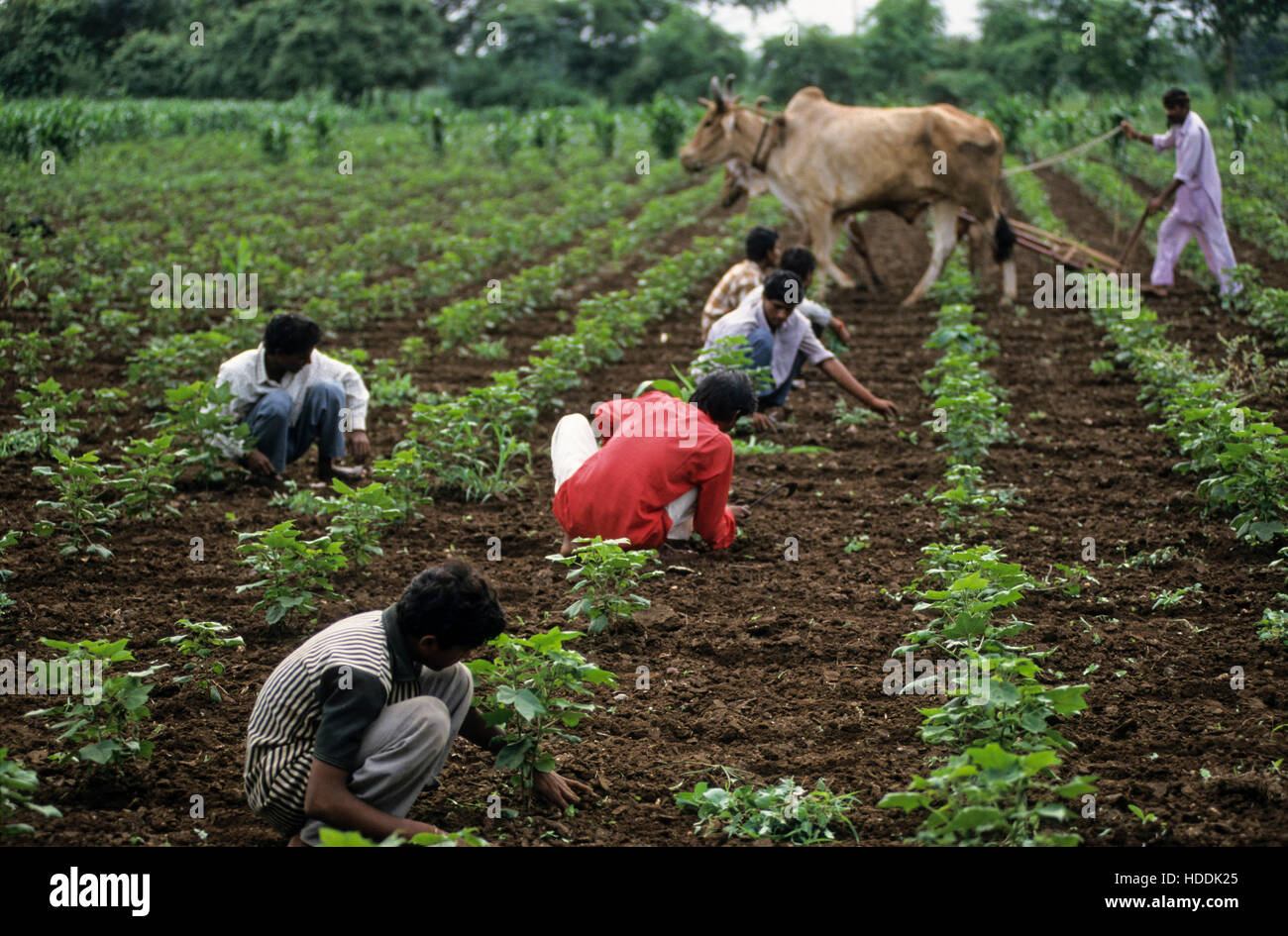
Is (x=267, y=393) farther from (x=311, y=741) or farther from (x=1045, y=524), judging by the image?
(x=1045, y=524)

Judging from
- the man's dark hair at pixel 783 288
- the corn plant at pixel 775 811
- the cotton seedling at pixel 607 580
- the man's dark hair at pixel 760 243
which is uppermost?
the man's dark hair at pixel 760 243

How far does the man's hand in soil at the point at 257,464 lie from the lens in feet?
21.0

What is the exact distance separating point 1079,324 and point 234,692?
27.8ft

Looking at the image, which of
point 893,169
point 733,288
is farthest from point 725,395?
point 893,169

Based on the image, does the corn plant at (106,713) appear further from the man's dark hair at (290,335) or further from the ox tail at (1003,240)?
the ox tail at (1003,240)

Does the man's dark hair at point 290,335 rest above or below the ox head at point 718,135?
below

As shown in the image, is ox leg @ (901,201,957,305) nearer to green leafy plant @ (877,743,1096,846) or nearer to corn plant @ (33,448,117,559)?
corn plant @ (33,448,117,559)

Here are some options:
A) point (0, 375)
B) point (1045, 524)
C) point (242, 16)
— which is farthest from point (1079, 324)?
point (242, 16)

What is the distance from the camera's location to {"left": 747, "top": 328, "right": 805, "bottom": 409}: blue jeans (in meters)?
7.47

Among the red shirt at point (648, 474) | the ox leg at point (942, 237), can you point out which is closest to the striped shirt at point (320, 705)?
the red shirt at point (648, 474)

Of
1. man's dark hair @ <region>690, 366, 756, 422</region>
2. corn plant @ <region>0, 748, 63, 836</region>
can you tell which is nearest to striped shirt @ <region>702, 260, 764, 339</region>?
man's dark hair @ <region>690, 366, 756, 422</region>

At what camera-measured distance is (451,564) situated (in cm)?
310

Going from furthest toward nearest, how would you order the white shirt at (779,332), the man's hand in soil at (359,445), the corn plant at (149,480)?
the white shirt at (779,332)
the man's hand in soil at (359,445)
the corn plant at (149,480)

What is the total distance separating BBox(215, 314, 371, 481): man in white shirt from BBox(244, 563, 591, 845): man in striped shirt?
3.31 metres
